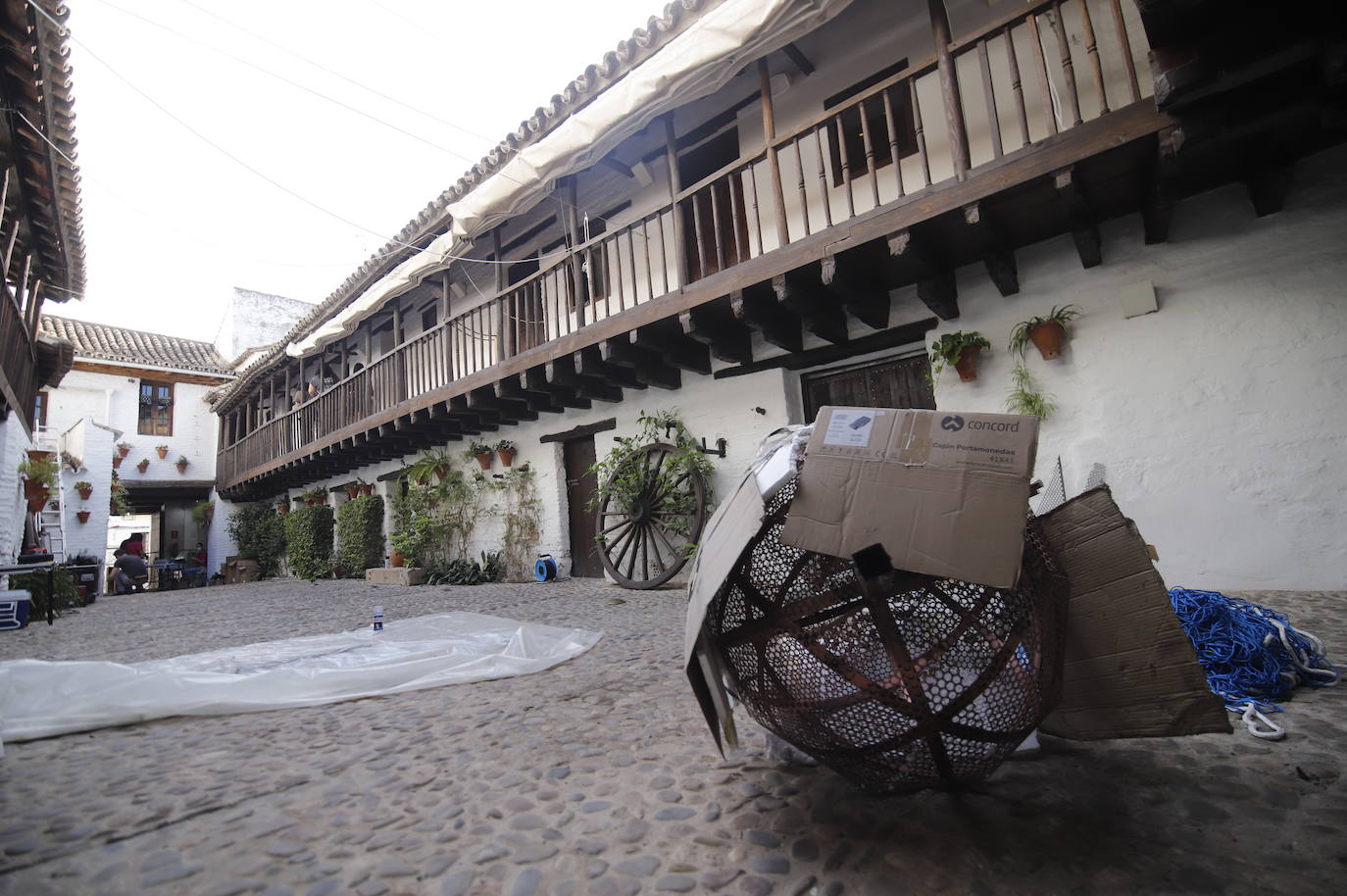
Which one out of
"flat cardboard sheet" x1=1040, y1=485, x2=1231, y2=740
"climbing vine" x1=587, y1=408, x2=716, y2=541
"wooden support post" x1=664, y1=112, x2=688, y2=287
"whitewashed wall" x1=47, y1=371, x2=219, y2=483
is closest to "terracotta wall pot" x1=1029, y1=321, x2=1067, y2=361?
"wooden support post" x1=664, y1=112, x2=688, y2=287

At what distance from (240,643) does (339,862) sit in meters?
3.91

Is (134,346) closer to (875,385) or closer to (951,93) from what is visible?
(875,385)

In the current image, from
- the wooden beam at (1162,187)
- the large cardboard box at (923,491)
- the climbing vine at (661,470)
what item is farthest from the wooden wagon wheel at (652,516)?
the large cardboard box at (923,491)

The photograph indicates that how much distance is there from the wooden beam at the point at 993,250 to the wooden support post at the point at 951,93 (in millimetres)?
281

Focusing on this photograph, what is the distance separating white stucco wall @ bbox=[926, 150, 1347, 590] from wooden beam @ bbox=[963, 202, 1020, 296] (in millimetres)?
309

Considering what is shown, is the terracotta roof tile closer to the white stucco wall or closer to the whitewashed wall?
the whitewashed wall

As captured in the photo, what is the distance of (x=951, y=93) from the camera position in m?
4.08

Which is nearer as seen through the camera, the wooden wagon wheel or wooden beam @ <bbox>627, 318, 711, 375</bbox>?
wooden beam @ <bbox>627, 318, 711, 375</bbox>

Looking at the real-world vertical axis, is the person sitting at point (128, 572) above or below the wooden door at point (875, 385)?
below

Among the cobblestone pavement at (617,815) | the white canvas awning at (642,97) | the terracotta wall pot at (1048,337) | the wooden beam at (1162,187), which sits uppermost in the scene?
the white canvas awning at (642,97)

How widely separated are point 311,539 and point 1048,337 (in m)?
14.6

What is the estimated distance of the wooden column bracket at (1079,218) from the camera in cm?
364

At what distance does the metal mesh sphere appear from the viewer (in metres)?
1.30

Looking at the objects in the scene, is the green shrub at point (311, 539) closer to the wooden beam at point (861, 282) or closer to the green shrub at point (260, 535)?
the green shrub at point (260, 535)
